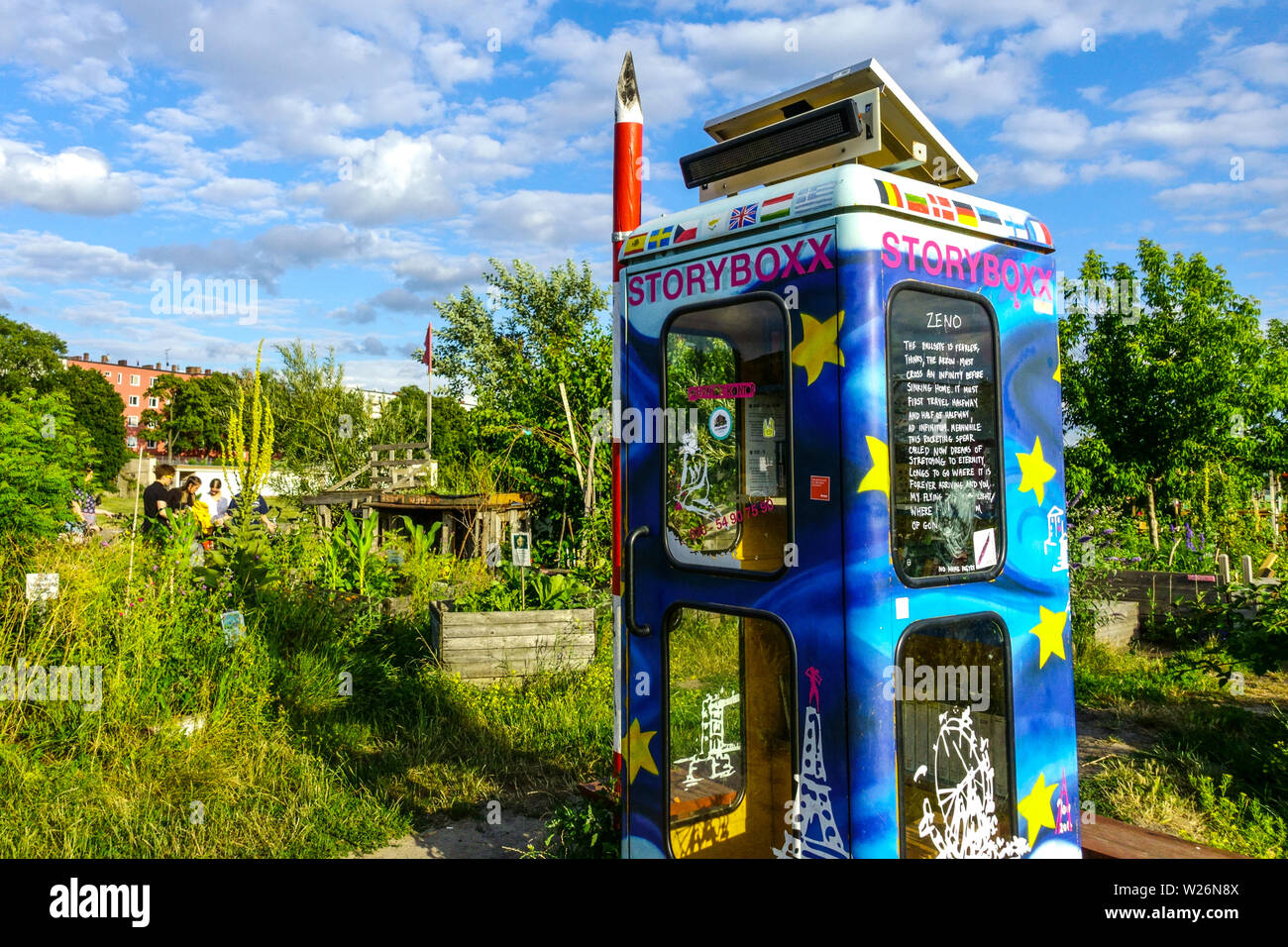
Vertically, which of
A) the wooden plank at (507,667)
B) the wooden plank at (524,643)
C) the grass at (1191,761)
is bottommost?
the grass at (1191,761)

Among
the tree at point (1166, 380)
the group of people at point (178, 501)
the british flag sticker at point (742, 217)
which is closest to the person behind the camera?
the british flag sticker at point (742, 217)

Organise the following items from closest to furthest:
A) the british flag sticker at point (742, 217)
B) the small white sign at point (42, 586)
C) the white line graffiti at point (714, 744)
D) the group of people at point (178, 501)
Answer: the british flag sticker at point (742, 217)
the white line graffiti at point (714, 744)
the small white sign at point (42, 586)
the group of people at point (178, 501)

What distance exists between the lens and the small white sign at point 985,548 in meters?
2.64

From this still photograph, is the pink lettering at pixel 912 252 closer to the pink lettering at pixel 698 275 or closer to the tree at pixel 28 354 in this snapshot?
the pink lettering at pixel 698 275

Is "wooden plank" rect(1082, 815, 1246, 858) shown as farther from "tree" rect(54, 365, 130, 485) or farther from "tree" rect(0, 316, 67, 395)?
"tree" rect(0, 316, 67, 395)

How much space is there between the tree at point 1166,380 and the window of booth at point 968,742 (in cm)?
1269

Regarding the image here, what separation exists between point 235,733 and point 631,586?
344 cm

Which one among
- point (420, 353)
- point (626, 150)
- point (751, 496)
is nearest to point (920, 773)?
point (751, 496)

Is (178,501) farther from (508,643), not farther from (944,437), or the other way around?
(944,437)

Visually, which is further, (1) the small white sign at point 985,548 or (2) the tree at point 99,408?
(2) the tree at point 99,408

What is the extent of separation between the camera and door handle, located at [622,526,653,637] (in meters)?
2.97

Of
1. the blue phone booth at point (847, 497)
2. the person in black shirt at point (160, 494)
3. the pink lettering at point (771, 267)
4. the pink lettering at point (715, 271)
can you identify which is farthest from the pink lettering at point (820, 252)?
the person in black shirt at point (160, 494)

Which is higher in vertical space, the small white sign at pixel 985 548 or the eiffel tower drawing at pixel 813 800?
the small white sign at pixel 985 548
